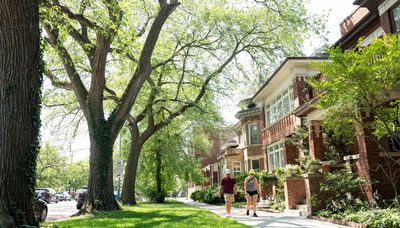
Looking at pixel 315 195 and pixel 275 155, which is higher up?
pixel 275 155

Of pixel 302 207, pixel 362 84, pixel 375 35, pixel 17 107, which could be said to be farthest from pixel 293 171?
pixel 17 107

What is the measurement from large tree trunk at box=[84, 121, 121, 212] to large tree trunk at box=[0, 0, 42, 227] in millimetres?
8114

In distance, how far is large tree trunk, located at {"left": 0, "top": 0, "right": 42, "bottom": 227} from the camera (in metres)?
7.40

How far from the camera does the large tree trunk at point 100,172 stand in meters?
16.0

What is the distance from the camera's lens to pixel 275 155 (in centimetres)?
2597

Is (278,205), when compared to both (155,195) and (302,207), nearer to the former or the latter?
(302,207)

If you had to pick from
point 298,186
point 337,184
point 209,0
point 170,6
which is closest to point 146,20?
point 209,0

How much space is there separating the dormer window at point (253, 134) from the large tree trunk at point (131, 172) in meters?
12.7

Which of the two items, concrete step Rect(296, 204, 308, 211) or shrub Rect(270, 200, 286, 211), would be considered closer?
concrete step Rect(296, 204, 308, 211)

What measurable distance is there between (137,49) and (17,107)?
10.6 metres

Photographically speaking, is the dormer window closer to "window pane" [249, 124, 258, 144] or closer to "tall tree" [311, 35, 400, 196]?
"window pane" [249, 124, 258, 144]

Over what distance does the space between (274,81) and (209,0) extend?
6.30 metres

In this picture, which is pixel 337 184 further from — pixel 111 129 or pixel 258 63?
pixel 258 63

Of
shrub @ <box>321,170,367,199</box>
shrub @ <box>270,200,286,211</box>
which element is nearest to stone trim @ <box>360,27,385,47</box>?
shrub @ <box>321,170,367,199</box>
